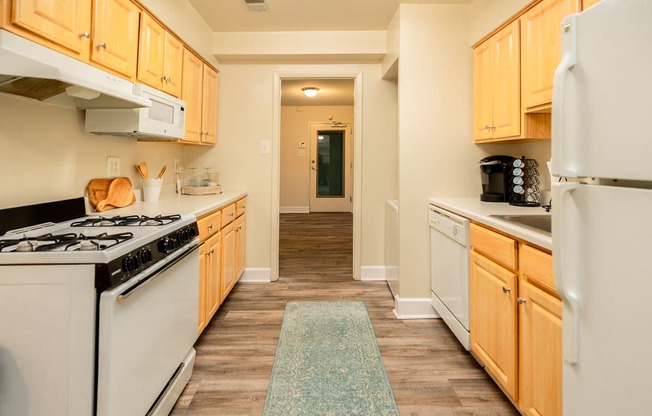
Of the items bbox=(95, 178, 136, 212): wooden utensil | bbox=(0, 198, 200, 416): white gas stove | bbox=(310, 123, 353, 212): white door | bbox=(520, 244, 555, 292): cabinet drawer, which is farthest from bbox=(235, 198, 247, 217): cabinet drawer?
bbox=(310, 123, 353, 212): white door

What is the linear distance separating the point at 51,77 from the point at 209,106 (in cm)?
211

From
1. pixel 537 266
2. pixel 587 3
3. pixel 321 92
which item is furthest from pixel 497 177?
pixel 321 92

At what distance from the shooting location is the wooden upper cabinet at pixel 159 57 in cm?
202

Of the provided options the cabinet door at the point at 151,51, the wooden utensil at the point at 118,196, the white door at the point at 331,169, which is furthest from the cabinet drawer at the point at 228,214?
the white door at the point at 331,169

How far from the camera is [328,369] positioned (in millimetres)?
1920

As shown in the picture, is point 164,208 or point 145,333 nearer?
point 145,333

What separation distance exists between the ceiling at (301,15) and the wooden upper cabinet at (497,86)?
1.85ft

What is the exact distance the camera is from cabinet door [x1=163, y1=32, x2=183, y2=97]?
2.31 metres

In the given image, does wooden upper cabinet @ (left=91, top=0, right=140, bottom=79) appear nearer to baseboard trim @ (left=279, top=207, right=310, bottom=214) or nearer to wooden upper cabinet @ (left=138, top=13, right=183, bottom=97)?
wooden upper cabinet @ (left=138, top=13, right=183, bottom=97)

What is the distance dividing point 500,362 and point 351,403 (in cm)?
73

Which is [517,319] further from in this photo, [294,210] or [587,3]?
[294,210]

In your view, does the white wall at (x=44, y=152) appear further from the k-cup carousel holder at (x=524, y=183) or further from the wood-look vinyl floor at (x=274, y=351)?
the k-cup carousel holder at (x=524, y=183)

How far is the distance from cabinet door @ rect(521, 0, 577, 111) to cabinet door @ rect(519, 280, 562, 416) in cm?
106

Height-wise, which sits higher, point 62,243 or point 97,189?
point 97,189
